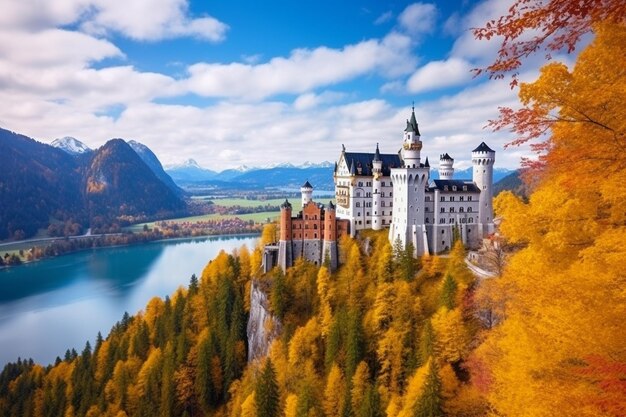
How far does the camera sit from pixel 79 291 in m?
91.2

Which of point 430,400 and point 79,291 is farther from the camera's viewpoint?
point 79,291

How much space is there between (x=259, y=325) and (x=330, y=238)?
36.3ft

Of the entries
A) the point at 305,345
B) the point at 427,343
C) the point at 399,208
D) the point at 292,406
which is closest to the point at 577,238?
the point at 427,343

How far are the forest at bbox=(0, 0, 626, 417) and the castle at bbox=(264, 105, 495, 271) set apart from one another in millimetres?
2011

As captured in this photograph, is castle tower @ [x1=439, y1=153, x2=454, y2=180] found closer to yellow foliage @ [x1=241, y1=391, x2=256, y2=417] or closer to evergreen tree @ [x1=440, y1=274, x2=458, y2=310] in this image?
evergreen tree @ [x1=440, y1=274, x2=458, y2=310]

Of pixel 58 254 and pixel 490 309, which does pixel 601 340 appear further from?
pixel 58 254

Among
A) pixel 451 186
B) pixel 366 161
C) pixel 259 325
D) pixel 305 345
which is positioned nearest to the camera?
pixel 305 345

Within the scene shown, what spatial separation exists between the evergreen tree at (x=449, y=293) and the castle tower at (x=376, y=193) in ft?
46.0

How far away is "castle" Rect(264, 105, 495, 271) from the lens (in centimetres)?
4150

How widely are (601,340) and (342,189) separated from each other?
41004 millimetres

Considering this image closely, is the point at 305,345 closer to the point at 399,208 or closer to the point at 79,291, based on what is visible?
the point at 399,208

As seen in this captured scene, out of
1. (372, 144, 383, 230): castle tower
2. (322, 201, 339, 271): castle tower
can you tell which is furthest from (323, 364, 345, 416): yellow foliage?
(372, 144, 383, 230): castle tower

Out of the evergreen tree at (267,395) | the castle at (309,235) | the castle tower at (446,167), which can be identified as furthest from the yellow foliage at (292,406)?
the castle tower at (446,167)

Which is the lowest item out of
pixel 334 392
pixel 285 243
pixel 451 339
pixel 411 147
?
pixel 334 392
